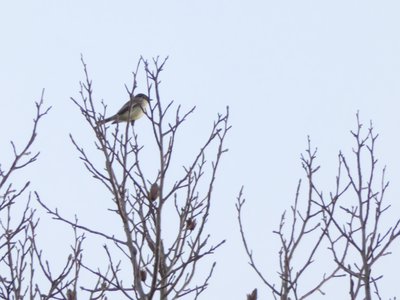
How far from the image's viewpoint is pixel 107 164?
16.5 ft

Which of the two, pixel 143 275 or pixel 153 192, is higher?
pixel 153 192

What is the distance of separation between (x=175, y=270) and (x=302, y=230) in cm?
148

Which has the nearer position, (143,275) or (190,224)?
(143,275)

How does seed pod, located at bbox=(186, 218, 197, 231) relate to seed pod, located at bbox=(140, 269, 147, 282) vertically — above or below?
above

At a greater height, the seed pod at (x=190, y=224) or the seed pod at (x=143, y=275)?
the seed pod at (x=190, y=224)

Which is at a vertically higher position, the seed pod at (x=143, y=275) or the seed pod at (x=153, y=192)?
the seed pod at (x=153, y=192)

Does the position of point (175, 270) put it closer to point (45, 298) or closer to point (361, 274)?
point (45, 298)

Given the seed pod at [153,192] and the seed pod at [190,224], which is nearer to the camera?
the seed pod at [153,192]

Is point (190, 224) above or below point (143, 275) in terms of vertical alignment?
above

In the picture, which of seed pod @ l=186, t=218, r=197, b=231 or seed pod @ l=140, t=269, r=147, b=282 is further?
seed pod @ l=186, t=218, r=197, b=231

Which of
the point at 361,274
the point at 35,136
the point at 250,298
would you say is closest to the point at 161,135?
the point at 35,136

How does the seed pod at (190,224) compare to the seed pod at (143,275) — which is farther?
the seed pod at (190,224)

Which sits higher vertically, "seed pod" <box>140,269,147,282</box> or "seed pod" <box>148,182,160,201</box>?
"seed pod" <box>148,182,160,201</box>

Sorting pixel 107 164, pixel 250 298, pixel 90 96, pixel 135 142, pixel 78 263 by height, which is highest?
pixel 90 96
